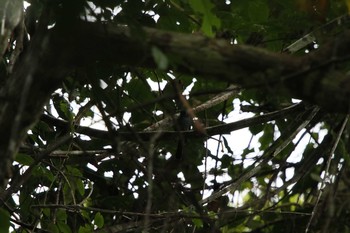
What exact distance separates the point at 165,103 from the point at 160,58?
1575 mm

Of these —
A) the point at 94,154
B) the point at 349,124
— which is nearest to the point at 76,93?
the point at 94,154

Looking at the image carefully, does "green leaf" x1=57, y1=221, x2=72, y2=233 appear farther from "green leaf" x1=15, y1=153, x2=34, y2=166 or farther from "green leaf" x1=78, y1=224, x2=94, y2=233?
"green leaf" x1=15, y1=153, x2=34, y2=166

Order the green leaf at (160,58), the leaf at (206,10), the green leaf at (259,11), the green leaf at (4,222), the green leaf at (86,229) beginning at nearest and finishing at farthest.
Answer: the green leaf at (160,58) → the leaf at (206,10) → the green leaf at (4,222) → the green leaf at (259,11) → the green leaf at (86,229)

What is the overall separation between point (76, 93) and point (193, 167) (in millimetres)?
701

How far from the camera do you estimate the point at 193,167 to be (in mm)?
3623

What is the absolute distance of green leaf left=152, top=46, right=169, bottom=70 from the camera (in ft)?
5.25

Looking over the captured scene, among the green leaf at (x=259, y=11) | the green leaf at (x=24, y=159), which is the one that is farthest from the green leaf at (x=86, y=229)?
the green leaf at (x=259, y=11)

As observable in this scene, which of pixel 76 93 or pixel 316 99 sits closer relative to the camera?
pixel 316 99

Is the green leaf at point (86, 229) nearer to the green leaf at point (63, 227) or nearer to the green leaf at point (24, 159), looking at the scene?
the green leaf at point (63, 227)

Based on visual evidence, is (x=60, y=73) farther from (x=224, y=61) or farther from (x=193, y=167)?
(x=193, y=167)

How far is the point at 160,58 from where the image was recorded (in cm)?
161

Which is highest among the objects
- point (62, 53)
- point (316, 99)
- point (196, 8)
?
point (196, 8)

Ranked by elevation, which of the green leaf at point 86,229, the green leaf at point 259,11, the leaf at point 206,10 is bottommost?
the green leaf at point 86,229

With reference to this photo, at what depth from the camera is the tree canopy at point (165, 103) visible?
1701 millimetres
